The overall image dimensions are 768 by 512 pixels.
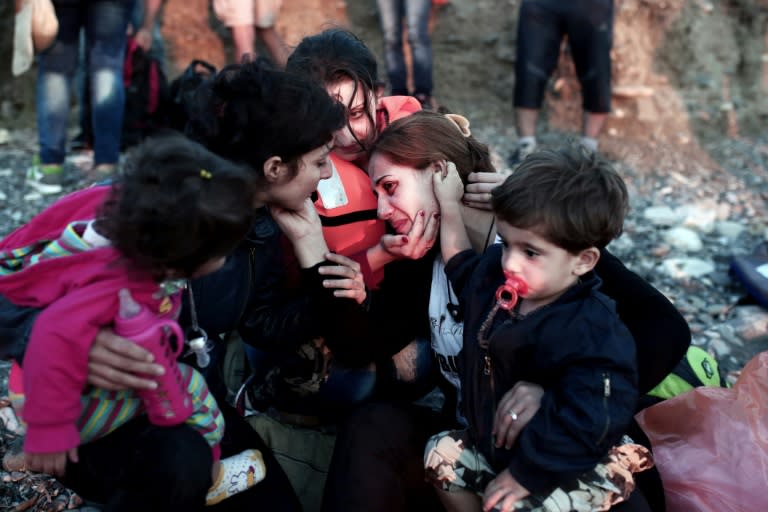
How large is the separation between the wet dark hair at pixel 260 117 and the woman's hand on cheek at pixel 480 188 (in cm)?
56

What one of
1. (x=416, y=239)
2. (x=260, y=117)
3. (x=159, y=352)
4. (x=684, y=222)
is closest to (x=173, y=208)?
(x=159, y=352)

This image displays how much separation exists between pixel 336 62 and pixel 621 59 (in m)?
5.55

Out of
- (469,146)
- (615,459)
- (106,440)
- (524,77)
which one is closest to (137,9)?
(524,77)

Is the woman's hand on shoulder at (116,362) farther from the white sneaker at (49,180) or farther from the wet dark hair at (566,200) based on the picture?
the white sneaker at (49,180)

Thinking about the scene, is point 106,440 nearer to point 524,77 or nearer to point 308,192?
point 308,192

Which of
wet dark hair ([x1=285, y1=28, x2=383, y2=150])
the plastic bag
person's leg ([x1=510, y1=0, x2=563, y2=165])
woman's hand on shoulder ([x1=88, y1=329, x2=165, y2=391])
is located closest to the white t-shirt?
wet dark hair ([x1=285, y1=28, x2=383, y2=150])

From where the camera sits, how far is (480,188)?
2447 millimetres

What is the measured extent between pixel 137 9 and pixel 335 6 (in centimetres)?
214

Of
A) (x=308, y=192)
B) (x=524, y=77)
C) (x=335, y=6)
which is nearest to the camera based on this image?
(x=308, y=192)

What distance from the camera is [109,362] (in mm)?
1763

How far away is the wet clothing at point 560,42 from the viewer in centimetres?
603

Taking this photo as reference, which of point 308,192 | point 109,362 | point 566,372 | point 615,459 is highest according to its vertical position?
point 308,192

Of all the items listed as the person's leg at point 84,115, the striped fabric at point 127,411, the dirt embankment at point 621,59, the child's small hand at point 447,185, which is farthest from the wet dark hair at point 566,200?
the dirt embankment at point 621,59

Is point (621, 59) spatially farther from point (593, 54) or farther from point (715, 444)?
point (715, 444)
